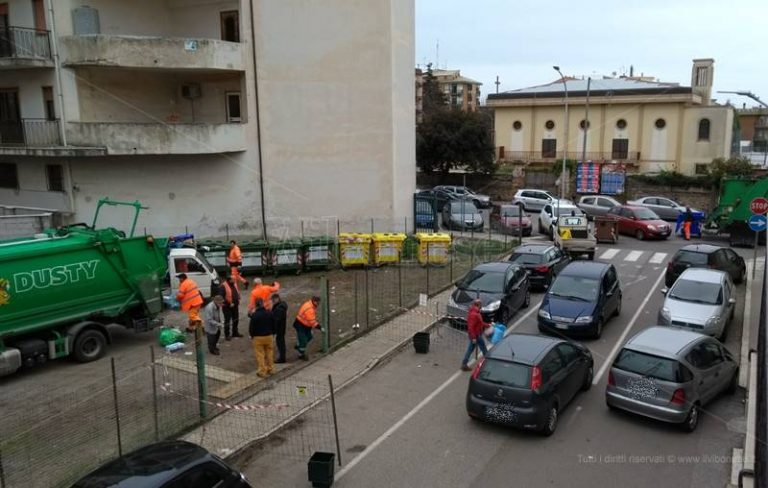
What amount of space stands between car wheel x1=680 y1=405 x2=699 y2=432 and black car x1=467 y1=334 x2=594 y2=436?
1961mm

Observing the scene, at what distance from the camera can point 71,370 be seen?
1406 centimetres

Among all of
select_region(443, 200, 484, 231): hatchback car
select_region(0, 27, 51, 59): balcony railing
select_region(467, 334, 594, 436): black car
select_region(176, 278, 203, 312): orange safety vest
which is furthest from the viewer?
select_region(443, 200, 484, 231): hatchback car

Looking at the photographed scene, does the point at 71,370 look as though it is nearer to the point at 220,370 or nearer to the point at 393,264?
the point at 220,370

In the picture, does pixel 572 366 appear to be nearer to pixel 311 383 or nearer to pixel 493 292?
pixel 311 383

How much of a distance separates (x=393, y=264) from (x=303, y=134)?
7237mm

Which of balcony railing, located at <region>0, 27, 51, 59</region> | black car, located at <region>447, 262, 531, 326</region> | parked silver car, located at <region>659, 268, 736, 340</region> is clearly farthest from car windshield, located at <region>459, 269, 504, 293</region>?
balcony railing, located at <region>0, 27, 51, 59</region>

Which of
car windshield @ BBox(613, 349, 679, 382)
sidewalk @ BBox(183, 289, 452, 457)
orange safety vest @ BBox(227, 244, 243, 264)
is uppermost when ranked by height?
orange safety vest @ BBox(227, 244, 243, 264)

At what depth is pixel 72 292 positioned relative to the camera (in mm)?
14398

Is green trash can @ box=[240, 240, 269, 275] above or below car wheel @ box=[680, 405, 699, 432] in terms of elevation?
above

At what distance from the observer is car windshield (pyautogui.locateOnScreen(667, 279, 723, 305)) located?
52.1 feet

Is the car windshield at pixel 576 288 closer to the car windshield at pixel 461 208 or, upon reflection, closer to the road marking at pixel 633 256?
the road marking at pixel 633 256

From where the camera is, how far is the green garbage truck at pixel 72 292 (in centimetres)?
1335

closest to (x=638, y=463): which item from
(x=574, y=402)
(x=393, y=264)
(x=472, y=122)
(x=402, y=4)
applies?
(x=574, y=402)

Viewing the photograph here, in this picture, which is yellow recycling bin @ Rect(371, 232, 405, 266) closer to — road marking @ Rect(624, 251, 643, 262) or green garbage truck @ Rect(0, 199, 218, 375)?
green garbage truck @ Rect(0, 199, 218, 375)
